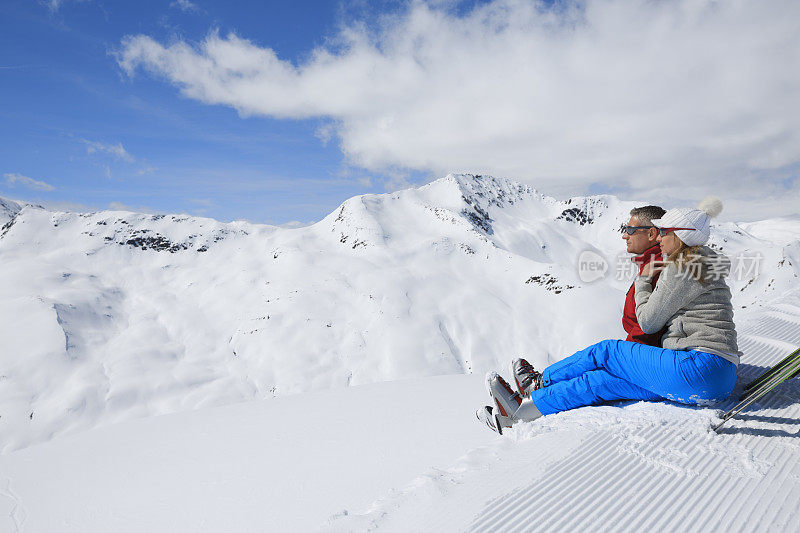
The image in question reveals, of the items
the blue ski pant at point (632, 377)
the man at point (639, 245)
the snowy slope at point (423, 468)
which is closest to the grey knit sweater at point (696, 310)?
the blue ski pant at point (632, 377)

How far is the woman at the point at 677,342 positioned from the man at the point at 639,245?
0.28 meters

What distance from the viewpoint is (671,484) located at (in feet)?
8.68

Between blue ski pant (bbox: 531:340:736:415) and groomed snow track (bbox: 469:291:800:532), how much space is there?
1.32 feet

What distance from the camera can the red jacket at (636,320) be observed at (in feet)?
13.3

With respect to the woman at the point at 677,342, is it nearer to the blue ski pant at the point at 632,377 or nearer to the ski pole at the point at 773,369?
the blue ski pant at the point at 632,377

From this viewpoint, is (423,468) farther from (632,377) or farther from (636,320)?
(636,320)

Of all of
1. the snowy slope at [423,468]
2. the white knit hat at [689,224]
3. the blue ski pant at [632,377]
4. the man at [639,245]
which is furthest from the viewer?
the man at [639,245]

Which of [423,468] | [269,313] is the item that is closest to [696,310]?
A: [423,468]

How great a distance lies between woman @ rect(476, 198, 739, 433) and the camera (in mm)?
3562

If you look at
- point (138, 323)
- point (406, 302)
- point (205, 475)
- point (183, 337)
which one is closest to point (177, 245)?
point (138, 323)

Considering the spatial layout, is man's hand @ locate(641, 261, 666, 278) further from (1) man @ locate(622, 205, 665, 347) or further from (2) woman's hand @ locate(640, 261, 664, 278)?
(1) man @ locate(622, 205, 665, 347)

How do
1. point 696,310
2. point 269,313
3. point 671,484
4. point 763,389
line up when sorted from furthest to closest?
point 269,313 < point 696,310 < point 763,389 < point 671,484

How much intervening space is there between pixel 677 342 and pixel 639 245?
1.22 meters

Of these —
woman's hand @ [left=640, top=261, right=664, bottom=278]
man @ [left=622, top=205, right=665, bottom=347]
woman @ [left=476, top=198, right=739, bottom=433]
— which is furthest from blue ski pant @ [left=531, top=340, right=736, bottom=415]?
woman's hand @ [left=640, top=261, right=664, bottom=278]
